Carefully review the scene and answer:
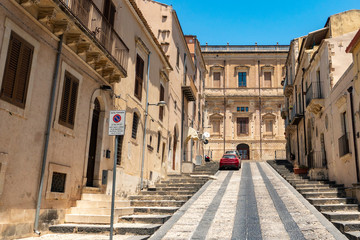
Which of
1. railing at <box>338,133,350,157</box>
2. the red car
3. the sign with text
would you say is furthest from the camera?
the red car

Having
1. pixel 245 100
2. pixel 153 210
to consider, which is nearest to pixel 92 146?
pixel 153 210

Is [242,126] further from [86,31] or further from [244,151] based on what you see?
[86,31]

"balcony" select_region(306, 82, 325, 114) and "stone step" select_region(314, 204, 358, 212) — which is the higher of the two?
"balcony" select_region(306, 82, 325, 114)

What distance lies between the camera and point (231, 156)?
1115 inches

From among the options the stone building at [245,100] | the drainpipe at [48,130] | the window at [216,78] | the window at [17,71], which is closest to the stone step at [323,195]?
the drainpipe at [48,130]

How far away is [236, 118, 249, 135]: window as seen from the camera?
4497cm

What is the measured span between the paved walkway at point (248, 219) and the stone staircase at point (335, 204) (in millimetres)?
259

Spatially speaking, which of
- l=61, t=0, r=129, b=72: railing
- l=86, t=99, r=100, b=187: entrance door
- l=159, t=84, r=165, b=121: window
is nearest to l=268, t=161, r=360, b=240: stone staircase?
l=86, t=99, r=100, b=187: entrance door

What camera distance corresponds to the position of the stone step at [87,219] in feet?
28.0

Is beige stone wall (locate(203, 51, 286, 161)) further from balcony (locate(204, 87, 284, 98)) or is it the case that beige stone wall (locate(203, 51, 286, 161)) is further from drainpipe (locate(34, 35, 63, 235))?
drainpipe (locate(34, 35, 63, 235))

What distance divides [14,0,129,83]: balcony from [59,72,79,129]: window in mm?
825

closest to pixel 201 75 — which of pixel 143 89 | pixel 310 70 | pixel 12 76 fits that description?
pixel 310 70

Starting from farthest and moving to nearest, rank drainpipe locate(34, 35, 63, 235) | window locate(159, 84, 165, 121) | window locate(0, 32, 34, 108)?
window locate(159, 84, 165, 121) → drainpipe locate(34, 35, 63, 235) → window locate(0, 32, 34, 108)

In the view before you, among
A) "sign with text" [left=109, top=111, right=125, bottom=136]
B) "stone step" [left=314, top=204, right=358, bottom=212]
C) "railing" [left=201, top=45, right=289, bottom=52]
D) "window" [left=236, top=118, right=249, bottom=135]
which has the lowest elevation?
"stone step" [left=314, top=204, right=358, bottom=212]
